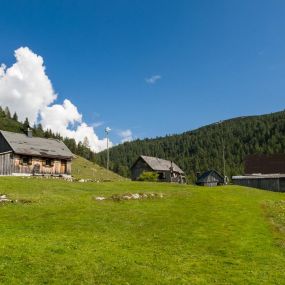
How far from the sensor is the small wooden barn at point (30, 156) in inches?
2515

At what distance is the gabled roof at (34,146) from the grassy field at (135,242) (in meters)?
25.9

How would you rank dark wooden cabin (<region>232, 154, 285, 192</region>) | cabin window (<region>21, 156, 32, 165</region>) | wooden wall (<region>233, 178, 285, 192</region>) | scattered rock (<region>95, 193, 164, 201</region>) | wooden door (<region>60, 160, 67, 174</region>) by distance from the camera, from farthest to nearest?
dark wooden cabin (<region>232, 154, 285, 192</region>) → wooden door (<region>60, 160, 67, 174</region>) → wooden wall (<region>233, 178, 285, 192</region>) → cabin window (<region>21, 156, 32, 165</region>) → scattered rock (<region>95, 193, 164, 201</region>)

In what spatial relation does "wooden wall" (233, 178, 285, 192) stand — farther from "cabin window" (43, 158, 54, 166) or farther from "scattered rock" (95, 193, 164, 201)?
"cabin window" (43, 158, 54, 166)

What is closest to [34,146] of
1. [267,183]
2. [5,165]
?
[5,165]

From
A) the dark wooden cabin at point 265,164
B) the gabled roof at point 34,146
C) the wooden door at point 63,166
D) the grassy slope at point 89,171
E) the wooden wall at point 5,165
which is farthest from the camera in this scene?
the grassy slope at point 89,171

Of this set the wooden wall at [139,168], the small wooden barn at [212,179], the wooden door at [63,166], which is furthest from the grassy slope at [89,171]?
the wooden door at [63,166]

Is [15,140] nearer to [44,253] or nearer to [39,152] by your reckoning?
[39,152]

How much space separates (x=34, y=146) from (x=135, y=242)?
159ft

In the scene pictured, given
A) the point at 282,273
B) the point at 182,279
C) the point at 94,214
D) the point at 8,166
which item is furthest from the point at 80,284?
the point at 8,166

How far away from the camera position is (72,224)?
2738cm

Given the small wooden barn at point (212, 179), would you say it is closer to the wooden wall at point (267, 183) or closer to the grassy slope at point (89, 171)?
the wooden wall at point (267, 183)

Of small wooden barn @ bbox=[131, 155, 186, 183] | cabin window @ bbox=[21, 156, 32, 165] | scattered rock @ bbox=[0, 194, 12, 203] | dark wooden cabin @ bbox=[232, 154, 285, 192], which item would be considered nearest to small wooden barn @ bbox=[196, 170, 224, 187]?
small wooden barn @ bbox=[131, 155, 186, 183]

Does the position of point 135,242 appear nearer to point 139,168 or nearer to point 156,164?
point 139,168

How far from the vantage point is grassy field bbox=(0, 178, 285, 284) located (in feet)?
59.5
